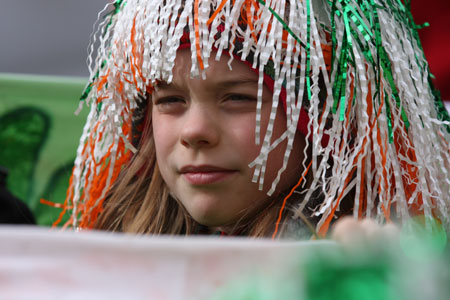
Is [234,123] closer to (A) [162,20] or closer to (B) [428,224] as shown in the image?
(A) [162,20]

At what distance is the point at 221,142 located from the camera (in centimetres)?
104

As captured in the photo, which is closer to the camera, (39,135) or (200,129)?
(200,129)

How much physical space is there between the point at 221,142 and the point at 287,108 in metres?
0.13

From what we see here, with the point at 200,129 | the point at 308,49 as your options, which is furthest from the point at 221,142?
the point at 308,49

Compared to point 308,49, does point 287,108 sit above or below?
below

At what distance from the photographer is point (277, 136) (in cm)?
105

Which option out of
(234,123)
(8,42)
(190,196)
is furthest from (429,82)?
(8,42)

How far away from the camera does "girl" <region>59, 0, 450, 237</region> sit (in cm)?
100

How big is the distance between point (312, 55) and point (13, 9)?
66.8 inches

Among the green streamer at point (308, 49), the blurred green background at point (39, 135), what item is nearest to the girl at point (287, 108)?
the green streamer at point (308, 49)

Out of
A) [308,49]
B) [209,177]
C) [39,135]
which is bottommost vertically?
[209,177]

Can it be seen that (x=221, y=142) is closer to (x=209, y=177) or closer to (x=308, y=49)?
(x=209, y=177)

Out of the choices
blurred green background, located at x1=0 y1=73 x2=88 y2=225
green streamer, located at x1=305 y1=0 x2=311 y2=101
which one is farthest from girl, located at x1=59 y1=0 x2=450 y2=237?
blurred green background, located at x1=0 y1=73 x2=88 y2=225

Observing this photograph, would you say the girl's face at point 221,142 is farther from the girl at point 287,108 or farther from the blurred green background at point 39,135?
the blurred green background at point 39,135
